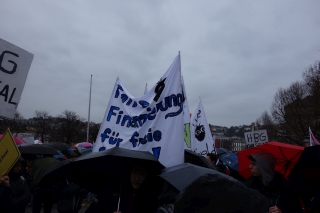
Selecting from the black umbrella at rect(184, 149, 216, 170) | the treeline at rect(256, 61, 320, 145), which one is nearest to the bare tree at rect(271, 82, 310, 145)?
the treeline at rect(256, 61, 320, 145)

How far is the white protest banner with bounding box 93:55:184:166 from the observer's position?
5.04 m

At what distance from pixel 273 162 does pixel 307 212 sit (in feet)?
3.26

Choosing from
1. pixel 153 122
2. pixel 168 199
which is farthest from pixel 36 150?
Result: pixel 168 199

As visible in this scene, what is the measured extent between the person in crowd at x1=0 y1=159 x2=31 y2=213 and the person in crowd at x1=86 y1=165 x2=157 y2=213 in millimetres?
1546

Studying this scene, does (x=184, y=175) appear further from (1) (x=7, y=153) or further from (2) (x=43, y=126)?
(2) (x=43, y=126)

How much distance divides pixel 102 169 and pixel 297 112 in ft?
116

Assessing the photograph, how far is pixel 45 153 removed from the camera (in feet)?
22.7

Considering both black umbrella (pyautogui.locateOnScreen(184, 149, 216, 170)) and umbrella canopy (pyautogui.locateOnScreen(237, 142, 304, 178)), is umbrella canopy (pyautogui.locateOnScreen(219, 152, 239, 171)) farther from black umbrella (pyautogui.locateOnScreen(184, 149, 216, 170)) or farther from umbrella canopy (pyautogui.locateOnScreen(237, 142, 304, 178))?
umbrella canopy (pyautogui.locateOnScreen(237, 142, 304, 178))

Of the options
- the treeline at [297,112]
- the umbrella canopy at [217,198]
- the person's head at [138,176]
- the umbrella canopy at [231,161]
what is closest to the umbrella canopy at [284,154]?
the person's head at [138,176]

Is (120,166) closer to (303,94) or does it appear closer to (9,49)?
(9,49)

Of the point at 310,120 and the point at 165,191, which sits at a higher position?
the point at 310,120

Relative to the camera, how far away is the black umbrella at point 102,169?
3412 mm

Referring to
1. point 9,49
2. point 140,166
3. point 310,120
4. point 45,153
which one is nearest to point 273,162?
point 140,166

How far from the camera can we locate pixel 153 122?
5328 mm
